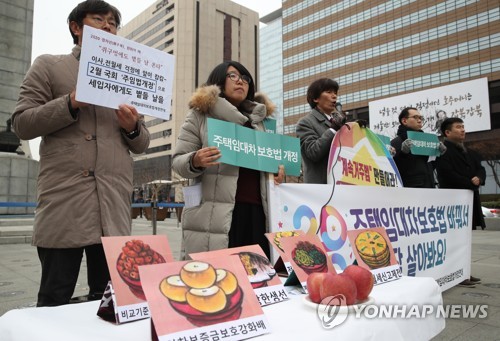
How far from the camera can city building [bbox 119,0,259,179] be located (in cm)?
6094

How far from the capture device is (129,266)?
98 cm

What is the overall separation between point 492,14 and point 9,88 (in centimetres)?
3559

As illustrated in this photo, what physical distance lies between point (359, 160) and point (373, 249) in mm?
1625

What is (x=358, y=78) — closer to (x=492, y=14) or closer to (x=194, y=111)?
(x=492, y=14)

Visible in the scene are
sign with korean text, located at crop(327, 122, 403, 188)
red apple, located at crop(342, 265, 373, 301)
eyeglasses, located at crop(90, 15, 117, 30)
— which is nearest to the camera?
red apple, located at crop(342, 265, 373, 301)

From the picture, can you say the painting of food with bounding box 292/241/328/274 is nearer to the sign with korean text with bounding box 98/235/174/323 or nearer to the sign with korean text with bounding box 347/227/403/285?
the sign with korean text with bounding box 347/227/403/285

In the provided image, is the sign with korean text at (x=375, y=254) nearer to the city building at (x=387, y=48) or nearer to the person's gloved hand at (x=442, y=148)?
the person's gloved hand at (x=442, y=148)

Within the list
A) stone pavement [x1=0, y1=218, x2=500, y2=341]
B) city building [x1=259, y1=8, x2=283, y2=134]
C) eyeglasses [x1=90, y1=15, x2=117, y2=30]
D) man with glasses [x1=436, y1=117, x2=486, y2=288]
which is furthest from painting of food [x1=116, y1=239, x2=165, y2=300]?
city building [x1=259, y1=8, x2=283, y2=134]

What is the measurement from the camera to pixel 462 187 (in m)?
4.17

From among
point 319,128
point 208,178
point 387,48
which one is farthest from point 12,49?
point 387,48

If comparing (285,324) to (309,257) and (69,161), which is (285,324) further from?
(69,161)

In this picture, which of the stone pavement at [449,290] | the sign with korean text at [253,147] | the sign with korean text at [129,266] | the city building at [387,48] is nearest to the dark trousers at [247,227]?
the sign with korean text at [253,147]

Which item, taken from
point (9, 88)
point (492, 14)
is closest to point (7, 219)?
point (9, 88)

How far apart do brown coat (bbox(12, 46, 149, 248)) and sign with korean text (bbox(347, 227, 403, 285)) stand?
963mm
